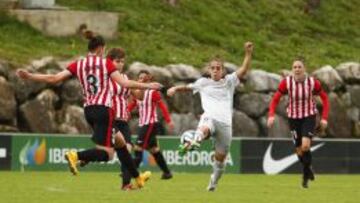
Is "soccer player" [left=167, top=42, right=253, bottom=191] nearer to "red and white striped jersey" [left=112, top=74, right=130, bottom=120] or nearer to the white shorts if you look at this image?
the white shorts

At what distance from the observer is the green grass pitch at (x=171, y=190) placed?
18.7 meters

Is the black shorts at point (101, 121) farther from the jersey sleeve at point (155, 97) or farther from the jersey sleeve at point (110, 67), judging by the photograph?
the jersey sleeve at point (155, 97)

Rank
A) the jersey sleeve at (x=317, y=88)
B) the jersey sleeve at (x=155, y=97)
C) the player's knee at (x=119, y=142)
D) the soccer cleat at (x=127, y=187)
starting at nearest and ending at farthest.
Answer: the player's knee at (x=119, y=142), the soccer cleat at (x=127, y=187), the jersey sleeve at (x=317, y=88), the jersey sleeve at (x=155, y=97)

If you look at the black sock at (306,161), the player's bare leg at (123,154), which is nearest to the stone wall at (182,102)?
the black sock at (306,161)

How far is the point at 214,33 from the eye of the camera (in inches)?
1577

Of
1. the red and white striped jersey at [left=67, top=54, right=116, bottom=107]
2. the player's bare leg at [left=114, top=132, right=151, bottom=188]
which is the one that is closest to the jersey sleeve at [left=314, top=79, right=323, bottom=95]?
the player's bare leg at [left=114, top=132, right=151, bottom=188]

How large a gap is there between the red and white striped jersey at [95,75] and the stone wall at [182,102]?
545 inches

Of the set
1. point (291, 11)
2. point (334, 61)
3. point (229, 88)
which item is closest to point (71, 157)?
point (229, 88)

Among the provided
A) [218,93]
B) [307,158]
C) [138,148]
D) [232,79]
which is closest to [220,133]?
[218,93]

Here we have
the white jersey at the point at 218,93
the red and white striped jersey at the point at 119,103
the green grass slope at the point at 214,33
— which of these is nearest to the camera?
the white jersey at the point at 218,93

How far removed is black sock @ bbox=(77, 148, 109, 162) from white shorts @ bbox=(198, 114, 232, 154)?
200cm

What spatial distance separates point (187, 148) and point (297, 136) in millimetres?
5282

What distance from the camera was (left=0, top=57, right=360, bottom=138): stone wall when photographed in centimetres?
3319

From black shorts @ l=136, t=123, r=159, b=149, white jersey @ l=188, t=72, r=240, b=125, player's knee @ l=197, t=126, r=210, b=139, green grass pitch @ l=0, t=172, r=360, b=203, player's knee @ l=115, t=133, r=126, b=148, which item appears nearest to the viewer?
green grass pitch @ l=0, t=172, r=360, b=203
